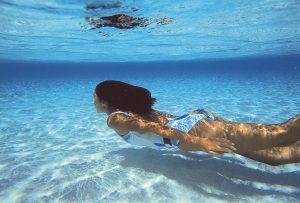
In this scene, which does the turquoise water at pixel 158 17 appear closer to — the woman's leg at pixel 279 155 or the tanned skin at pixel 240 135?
the tanned skin at pixel 240 135

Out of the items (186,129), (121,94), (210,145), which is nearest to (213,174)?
(186,129)

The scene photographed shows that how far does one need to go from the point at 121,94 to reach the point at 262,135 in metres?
2.68

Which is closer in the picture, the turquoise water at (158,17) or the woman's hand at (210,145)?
the woman's hand at (210,145)

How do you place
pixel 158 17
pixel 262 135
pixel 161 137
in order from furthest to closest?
pixel 158 17, pixel 262 135, pixel 161 137

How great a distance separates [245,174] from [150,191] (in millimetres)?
2098

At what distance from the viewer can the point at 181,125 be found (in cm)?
490

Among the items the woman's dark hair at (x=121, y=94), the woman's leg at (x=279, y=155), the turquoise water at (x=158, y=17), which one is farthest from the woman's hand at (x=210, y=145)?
the turquoise water at (x=158, y=17)

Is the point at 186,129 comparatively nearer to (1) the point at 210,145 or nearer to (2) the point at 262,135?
(1) the point at 210,145

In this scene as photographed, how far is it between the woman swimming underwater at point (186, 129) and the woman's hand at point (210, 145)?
2 centimetres

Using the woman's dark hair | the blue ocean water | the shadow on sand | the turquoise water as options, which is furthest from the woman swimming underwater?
the turquoise water

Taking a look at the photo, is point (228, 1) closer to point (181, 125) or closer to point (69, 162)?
point (181, 125)

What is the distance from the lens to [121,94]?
4793mm

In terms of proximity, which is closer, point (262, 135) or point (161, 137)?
point (161, 137)

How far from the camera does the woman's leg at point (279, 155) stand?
15.5 ft
